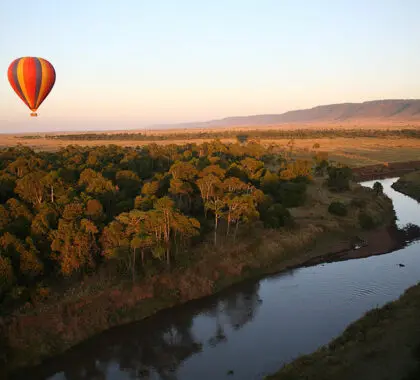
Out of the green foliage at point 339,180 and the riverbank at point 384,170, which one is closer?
the green foliage at point 339,180

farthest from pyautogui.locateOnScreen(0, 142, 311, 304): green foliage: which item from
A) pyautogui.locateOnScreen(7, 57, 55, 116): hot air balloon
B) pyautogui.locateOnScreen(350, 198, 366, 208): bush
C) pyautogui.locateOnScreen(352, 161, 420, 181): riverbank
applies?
pyautogui.locateOnScreen(352, 161, 420, 181): riverbank

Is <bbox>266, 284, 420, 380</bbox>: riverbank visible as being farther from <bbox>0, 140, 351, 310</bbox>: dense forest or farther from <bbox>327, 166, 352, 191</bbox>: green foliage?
<bbox>327, 166, 352, 191</bbox>: green foliage

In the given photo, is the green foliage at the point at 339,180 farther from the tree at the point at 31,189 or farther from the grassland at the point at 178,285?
the tree at the point at 31,189

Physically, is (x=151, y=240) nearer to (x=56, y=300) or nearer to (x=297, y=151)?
(x=56, y=300)

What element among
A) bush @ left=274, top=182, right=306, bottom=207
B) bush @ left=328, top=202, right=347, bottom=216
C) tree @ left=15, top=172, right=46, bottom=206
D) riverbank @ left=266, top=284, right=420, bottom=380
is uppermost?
tree @ left=15, top=172, right=46, bottom=206

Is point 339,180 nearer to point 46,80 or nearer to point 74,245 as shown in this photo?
point 46,80

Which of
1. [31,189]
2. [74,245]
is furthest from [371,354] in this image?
[31,189]

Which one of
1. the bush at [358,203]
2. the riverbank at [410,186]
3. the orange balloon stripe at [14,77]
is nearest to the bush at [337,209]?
the bush at [358,203]
